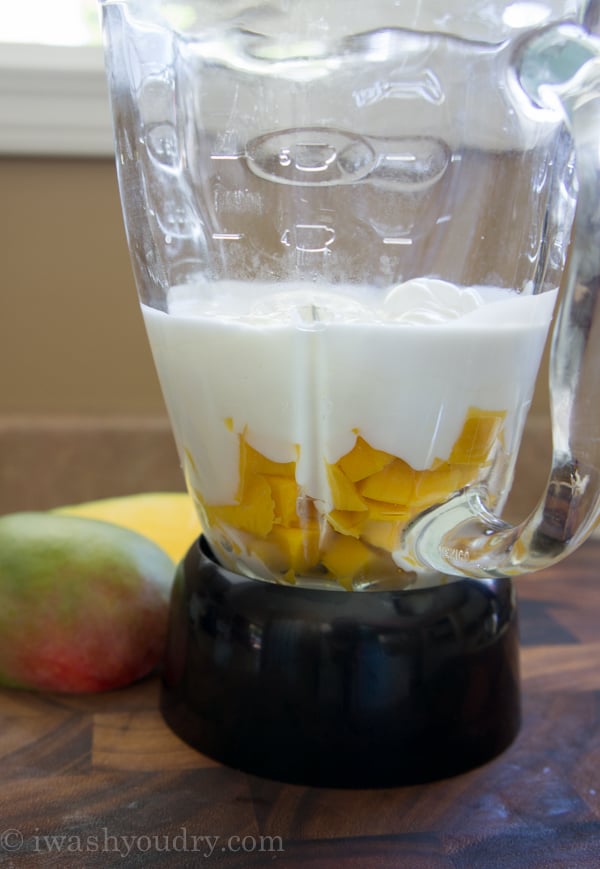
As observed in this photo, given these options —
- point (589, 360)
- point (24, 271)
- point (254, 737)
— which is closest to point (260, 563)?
point (254, 737)

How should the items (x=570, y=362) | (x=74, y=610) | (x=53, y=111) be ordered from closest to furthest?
(x=570, y=362) → (x=74, y=610) → (x=53, y=111)

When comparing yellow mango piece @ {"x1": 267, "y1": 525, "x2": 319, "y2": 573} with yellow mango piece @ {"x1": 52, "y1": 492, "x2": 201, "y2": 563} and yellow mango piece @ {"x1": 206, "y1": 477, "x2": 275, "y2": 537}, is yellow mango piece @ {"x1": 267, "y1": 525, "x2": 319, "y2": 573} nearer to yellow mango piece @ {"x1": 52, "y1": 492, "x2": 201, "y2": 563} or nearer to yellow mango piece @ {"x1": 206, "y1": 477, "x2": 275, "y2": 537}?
yellow mango piece @ {"x1": 206, "y1": 477, "x2": 275, "y2": 537}

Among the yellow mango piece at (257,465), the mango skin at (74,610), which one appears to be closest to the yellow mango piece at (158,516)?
the mango skin at (74,610)

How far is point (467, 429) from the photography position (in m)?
0.41

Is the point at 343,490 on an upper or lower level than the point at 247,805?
upper

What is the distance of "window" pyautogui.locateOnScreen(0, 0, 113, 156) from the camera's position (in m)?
0.77

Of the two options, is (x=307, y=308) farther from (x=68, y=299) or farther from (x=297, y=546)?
(x=68, y=299)

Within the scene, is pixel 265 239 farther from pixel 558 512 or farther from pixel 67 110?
pixel 67 110

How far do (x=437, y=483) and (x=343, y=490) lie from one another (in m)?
0.04

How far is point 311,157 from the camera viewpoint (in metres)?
0.40

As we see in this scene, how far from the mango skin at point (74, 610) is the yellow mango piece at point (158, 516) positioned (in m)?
0.09

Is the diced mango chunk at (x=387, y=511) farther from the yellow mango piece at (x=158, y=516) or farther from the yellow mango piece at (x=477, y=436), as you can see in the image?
the yellow mango piece at (x=158, y=516)

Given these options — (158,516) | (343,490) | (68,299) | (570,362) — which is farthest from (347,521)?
(68,299)

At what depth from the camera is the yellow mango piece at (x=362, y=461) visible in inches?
15.8
